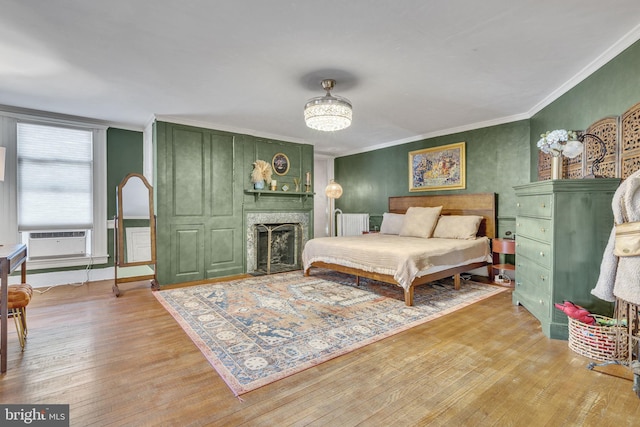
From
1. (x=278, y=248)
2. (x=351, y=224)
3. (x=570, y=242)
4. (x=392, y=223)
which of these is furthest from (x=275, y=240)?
(x=570, y=242)

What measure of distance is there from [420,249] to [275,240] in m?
2.83

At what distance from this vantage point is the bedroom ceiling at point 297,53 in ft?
6.72

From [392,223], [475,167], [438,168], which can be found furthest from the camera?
[392,223]

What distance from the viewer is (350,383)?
190cm

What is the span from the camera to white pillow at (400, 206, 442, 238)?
193 inches

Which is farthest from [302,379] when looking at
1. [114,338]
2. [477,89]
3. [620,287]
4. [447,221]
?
[447,221]

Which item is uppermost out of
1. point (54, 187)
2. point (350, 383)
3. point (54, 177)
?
point (54, 177)

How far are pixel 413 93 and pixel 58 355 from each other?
407 centimetres

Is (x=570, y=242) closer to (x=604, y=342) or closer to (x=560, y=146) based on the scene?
(x=604, y=342)

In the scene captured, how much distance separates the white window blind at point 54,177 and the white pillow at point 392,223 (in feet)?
15.8

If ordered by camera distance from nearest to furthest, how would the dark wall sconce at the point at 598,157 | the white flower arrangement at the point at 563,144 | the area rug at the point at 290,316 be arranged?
the area rug at the point at 290,316 < the dark wall sconce at the point at 598,157 < the white flower arrangement at the point at 563,144

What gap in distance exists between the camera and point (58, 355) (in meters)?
2.27

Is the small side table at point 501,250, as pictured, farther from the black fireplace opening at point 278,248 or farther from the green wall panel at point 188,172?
the green wall panel at point 188,172

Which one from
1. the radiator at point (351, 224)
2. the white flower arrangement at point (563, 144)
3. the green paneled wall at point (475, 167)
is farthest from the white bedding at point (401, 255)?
the radiator at point (351, 224)
